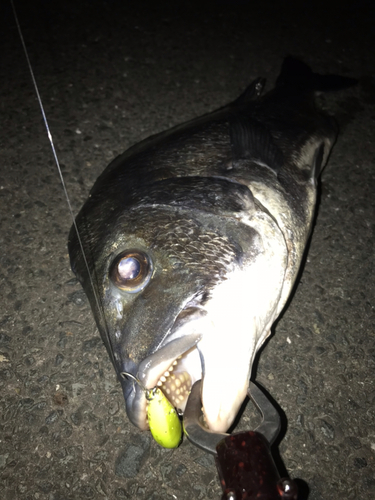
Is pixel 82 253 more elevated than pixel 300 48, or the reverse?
pixel 300 48

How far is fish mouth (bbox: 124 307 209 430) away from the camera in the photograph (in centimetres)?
143

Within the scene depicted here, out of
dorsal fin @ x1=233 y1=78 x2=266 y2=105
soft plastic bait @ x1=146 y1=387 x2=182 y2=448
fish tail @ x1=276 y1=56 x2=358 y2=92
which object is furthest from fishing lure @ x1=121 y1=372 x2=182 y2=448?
fish tail @ x1=276 y1=56 x2=358 y2=92

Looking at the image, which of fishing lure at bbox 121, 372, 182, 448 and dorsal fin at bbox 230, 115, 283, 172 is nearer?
fishing lure at bbox 121, 372, 182, 448

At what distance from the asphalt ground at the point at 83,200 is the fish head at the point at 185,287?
16cm

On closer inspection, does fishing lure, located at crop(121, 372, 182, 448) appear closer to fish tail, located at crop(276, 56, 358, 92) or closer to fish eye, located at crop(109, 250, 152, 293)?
fish eye, located at crop(109, 250, 152, 293)

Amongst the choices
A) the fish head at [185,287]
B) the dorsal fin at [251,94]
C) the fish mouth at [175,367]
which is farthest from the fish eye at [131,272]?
the dorsal fin at [251,94]

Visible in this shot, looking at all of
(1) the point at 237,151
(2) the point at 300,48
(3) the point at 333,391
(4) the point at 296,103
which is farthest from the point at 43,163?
(2) the point at 300,48

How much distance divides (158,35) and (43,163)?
90.1 inches

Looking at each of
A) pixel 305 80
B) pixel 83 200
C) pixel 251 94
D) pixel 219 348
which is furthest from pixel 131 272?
pixel 305 80

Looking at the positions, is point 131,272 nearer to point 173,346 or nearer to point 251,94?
point 173,346

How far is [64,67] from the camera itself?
408 cm

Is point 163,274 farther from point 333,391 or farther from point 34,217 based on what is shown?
point 34,217

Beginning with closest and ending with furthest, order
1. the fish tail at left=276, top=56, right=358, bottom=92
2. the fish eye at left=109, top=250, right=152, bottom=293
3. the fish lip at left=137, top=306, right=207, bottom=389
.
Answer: the fish lip at left=137, top=306, right=207, bottom=389, the fish eye at left=109, top=250, right=152, bottom=293, the fish tail at left=276, top=56, right=358, bottom=92

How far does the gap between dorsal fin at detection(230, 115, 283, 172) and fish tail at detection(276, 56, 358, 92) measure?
1.06 m
